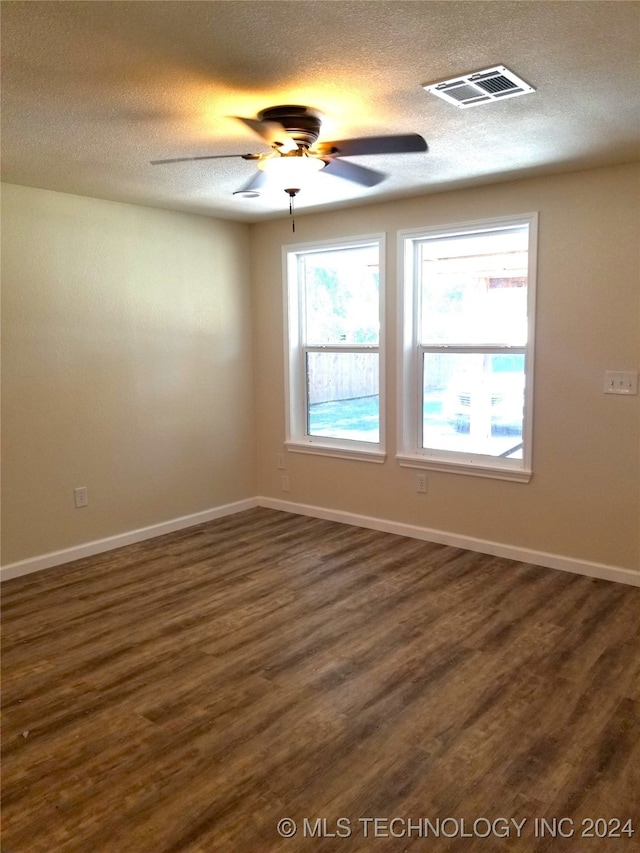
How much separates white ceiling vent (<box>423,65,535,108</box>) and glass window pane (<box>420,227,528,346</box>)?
5.61ft

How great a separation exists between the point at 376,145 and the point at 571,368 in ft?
6.78

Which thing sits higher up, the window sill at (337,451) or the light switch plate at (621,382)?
the light switch plate at (621,382)

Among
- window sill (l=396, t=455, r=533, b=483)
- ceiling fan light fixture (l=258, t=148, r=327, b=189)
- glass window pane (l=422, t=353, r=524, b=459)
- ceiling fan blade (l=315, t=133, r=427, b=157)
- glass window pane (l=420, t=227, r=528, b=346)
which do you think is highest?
ceiling fan blade (l=315, t=133, r=427, b=157)

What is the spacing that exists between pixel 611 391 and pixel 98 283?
3374 mm

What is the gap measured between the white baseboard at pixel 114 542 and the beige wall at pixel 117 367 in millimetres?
49

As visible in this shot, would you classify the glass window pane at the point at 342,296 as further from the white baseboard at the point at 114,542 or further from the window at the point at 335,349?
the white baseboard at the point at 114,542

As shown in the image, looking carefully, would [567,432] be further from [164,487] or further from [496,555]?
[164,487]

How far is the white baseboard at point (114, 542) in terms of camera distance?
4113mm

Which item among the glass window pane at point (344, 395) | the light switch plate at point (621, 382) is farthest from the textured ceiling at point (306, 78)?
the glass window pane at point (344, 395)

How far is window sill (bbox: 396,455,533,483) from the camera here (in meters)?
4.19

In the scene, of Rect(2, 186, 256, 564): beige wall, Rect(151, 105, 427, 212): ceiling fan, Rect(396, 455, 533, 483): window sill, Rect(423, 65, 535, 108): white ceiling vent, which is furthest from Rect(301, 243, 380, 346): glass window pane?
Rect(423, 65, 535, 108): white ceiling vent

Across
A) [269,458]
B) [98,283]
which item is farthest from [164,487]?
[98,283]

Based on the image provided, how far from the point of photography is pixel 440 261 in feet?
14.9

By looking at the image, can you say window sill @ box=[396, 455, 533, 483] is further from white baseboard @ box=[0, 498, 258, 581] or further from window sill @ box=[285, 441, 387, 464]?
white baseboard @ box=[0, 498, 258, 581]
